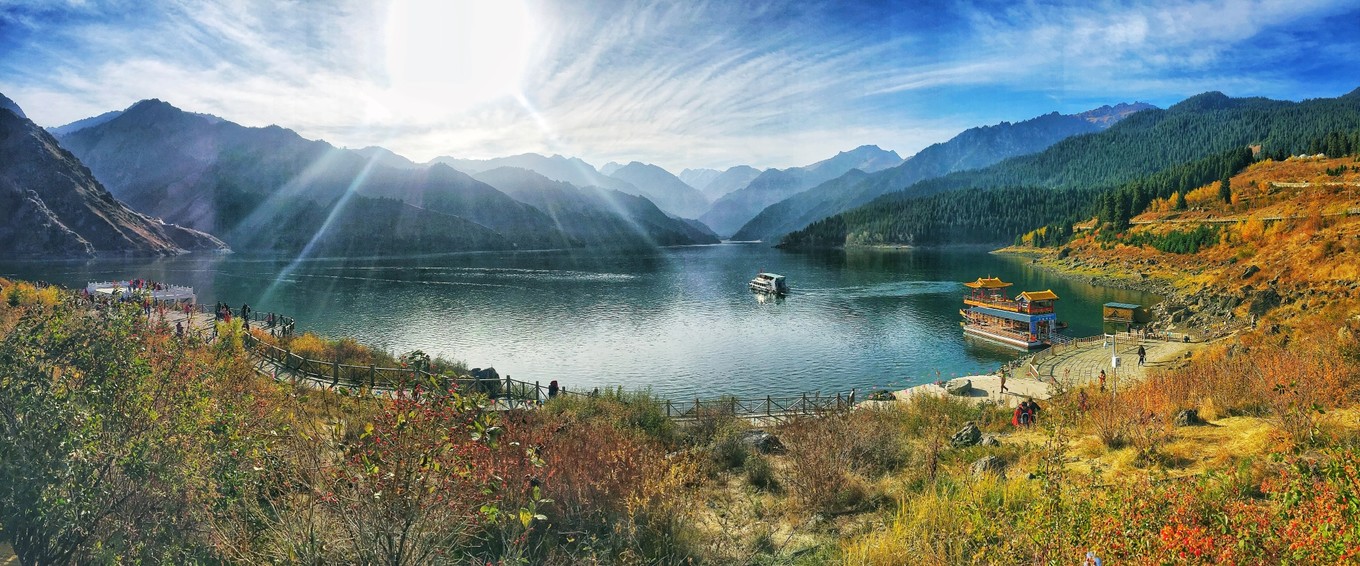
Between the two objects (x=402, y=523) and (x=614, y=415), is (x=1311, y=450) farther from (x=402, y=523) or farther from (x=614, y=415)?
(x=614, y=415)

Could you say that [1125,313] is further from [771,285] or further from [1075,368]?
[771,285]

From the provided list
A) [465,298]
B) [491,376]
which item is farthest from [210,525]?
[465,298]

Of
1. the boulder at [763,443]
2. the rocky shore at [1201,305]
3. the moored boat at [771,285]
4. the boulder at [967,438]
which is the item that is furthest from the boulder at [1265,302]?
the moored boat at [771,285]

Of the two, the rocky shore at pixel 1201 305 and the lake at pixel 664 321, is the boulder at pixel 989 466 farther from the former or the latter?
the rocky shore at pixel 1201 305

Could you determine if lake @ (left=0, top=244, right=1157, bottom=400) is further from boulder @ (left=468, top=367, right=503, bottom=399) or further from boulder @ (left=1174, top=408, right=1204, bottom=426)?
boulder @ (left=1174, top=408, right=1204, bottom=426)

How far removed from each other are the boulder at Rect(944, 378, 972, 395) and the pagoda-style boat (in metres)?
19.7

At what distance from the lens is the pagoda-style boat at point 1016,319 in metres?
46.5

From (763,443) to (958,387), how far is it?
18.6 m

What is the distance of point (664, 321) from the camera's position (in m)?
58.2

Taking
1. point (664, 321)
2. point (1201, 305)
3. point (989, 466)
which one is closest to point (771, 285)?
point (664, 321)

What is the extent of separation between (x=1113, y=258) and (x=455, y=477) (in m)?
119

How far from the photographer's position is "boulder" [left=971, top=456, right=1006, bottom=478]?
31.9ft

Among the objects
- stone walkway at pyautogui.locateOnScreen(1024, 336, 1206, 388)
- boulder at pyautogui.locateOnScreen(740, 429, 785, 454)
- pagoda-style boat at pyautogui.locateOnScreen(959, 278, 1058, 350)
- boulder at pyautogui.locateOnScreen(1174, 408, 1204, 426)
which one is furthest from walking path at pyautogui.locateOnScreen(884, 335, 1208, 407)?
boulder at pyautogui.locateOnScreen(740, 429, 785, 454)

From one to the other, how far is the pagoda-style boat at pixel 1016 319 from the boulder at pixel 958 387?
64.5 ft
